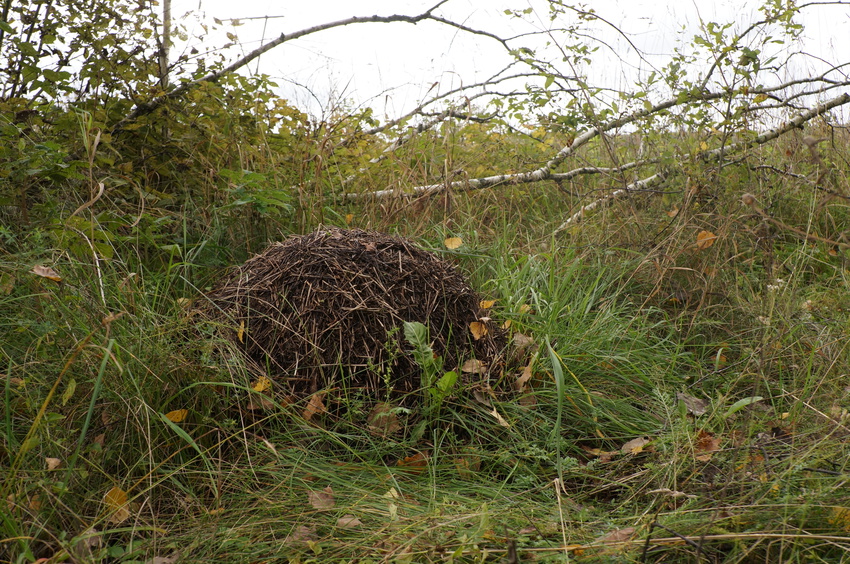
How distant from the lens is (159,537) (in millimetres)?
1831

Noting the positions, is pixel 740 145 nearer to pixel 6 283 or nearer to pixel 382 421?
pixel 382 421

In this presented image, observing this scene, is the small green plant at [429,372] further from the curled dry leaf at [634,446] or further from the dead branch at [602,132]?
the dead branch at [602,132]

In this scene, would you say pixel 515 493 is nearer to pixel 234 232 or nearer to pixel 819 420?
pixel 819 420

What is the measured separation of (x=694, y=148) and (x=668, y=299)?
47.9 inches

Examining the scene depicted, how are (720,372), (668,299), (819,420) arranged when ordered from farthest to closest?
1. (668,299)
2. (720,372)
3. (819,420)

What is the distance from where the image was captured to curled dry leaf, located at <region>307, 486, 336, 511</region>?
76.1 inches

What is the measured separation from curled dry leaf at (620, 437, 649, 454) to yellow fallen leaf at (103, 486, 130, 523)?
1.63m

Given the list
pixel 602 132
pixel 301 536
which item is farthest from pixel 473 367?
pixel 602 132

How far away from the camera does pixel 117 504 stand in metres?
1.87

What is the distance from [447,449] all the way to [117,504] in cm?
111

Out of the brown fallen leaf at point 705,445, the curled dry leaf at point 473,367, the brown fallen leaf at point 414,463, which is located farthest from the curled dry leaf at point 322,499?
the brown fallen leaf at point 705,445

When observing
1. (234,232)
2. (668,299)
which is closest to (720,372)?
(668,299)

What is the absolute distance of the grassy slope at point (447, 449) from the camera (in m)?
1.71

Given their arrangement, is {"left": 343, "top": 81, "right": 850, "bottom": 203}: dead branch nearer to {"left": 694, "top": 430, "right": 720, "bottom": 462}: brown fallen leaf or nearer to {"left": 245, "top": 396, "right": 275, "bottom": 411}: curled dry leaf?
{"left": 245, "top": 396, "right": 275, "bottom": 411}: curled dry leaf
